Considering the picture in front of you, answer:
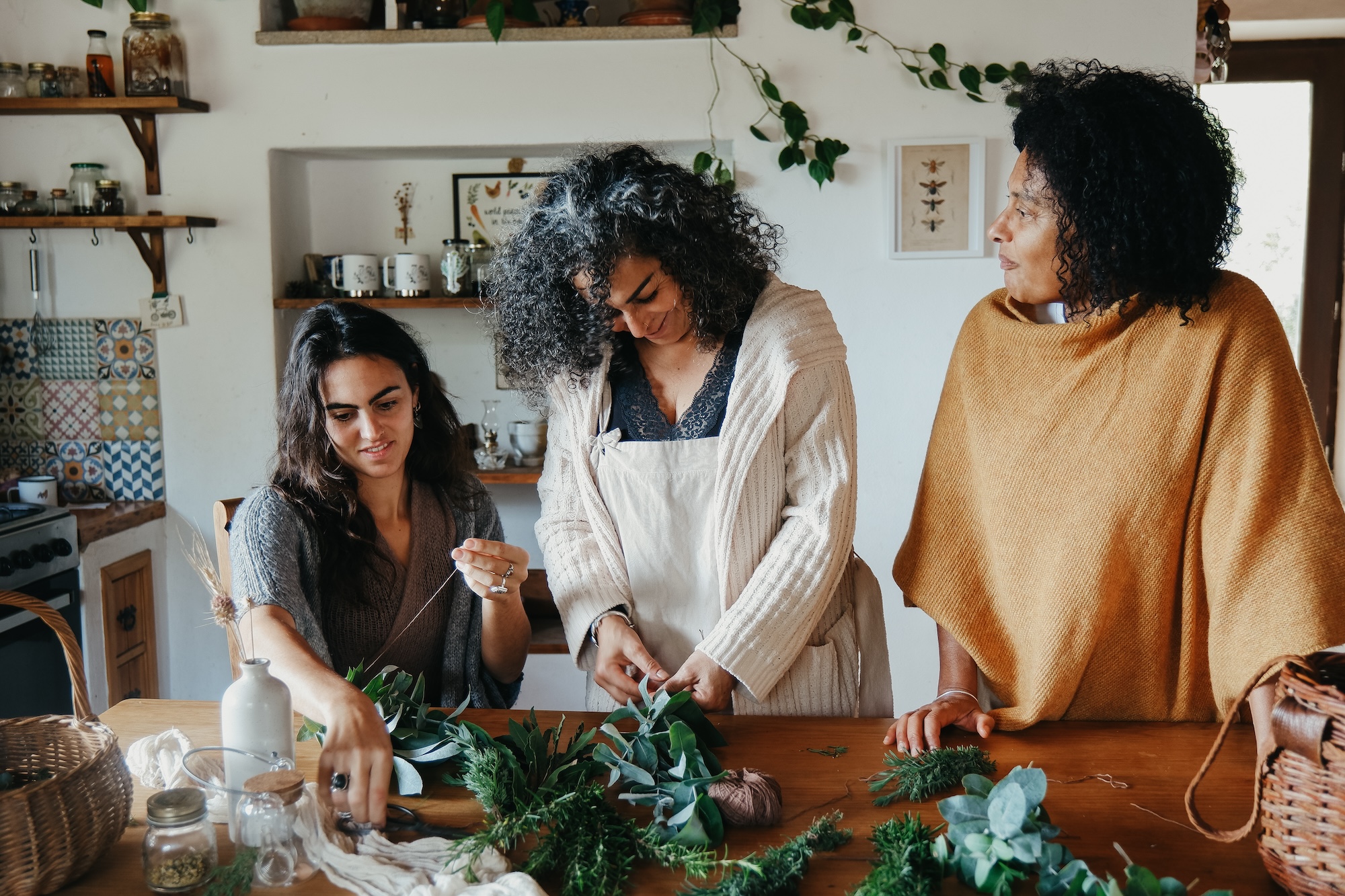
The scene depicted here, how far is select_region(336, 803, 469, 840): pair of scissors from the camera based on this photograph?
1.15m

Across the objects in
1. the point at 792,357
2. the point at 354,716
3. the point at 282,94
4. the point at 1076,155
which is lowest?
the point at 354,716

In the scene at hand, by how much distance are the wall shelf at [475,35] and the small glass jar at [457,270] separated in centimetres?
58

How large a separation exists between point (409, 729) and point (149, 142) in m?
2.46

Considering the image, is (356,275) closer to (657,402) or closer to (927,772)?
(657,402)

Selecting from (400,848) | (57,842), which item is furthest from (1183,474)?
(57,842)

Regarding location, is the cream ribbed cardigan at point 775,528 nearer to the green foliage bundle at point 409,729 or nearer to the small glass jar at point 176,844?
the green foliage bundle at point 409,729

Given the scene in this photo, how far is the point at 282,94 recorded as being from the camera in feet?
9.96

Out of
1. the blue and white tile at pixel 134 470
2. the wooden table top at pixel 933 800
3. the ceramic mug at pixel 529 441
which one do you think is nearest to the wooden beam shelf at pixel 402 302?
the ceramic mug at pixel 529 441

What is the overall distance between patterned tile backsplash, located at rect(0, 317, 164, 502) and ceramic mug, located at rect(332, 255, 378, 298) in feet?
2.00

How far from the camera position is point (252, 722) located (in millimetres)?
1160

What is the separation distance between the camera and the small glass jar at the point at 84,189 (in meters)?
3.04

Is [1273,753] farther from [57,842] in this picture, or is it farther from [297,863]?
[57,842]

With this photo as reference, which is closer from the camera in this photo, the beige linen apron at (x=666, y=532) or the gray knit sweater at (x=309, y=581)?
the gray knit sweater at (x=309, y=581)

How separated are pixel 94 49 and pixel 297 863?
279 cm
